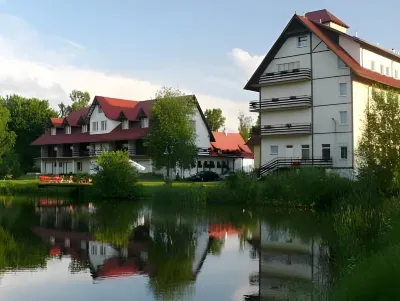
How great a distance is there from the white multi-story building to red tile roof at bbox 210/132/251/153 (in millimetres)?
22296

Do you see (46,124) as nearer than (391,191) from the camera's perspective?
No

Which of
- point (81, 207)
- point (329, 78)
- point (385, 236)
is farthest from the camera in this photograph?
point (329, 78)

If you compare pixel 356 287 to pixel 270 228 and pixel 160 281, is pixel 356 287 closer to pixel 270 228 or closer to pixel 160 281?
pixel 160 281

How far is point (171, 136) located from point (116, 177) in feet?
36.9

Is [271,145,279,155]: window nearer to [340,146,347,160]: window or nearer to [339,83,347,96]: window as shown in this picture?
[340,146,347,160]: window

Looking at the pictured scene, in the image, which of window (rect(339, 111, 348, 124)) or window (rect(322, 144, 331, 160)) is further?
window (rect(322, 144, 331, 160))

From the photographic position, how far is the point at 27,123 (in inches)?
3575

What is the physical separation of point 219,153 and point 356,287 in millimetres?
63895

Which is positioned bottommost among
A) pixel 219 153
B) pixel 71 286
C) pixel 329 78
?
pixel 71 286

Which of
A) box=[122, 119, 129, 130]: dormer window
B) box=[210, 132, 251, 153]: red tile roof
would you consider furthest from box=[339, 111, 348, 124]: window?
box=[122, 119, 129, 130]: dormer window

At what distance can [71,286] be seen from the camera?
15555mm

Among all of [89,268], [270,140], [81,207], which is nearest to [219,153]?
[270,140]

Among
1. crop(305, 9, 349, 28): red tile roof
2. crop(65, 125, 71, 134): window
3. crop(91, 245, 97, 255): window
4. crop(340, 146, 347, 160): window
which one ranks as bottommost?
crop(91, 245, 97, 255): window

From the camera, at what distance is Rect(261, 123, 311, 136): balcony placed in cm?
5069
